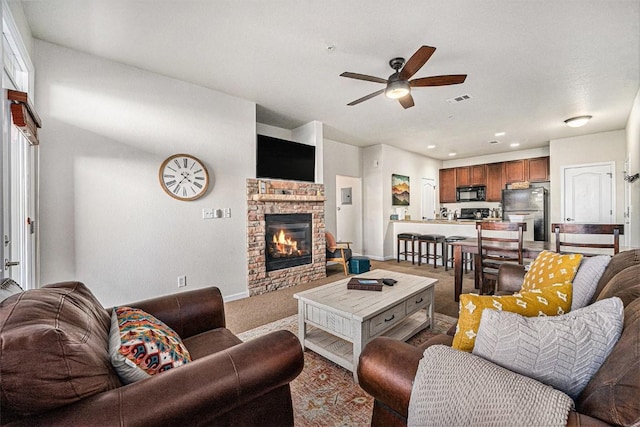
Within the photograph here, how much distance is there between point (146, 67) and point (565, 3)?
3.64 meters

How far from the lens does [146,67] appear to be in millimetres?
2822

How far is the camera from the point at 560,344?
0.80 m

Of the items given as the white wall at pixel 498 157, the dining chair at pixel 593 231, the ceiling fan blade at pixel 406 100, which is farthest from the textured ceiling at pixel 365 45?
the white wall at pixel 498 157

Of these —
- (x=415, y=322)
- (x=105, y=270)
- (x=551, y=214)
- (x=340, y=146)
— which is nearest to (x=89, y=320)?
(x=105, y=270)

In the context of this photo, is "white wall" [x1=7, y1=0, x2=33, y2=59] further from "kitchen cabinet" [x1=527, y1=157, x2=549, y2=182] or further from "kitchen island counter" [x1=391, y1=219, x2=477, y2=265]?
"kitchen cabinet" [x1=527, y1=157, x2=549, y2=182]

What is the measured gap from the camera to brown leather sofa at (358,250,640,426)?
0.64 meters

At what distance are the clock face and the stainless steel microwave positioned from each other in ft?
21.8

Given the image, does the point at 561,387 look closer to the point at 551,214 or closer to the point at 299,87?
the point at 299,87

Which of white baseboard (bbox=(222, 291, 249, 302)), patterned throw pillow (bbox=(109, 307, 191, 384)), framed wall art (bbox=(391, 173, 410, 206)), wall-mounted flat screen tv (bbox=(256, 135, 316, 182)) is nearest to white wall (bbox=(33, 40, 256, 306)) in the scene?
white baseboard (bbox=(222, 291, 249, 302))

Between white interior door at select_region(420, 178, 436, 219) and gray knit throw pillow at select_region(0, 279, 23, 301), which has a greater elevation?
white interior door at select_region(420, 178, 436, 219)

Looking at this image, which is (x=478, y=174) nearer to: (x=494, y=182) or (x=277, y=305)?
(x=494, y=182)

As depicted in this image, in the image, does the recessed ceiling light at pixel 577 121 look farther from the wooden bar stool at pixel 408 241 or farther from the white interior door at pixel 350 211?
the white interior door at pixel 350 211

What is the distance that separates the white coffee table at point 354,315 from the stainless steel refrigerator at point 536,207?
515cm

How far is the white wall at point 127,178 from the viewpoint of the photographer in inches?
95.5
